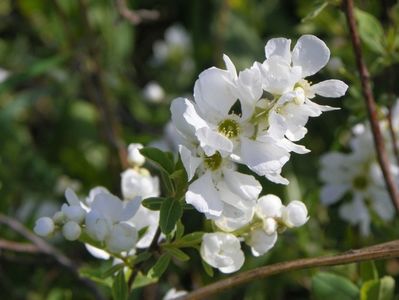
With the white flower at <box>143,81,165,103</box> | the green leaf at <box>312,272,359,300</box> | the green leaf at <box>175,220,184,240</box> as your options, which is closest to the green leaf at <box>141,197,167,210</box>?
the green leaf at <box>175,220,184,240</box>

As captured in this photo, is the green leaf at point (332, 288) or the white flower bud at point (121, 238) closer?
the white flower bud at point (121, 238)

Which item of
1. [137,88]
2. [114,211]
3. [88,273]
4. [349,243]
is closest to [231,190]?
[114,211]

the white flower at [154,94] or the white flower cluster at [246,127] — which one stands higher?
the white flower cluster at [246,127]

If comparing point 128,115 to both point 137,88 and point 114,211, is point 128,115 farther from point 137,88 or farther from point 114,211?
point 114,211

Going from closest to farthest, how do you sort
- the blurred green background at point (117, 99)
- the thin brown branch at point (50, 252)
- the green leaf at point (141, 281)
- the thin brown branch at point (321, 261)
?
1. the thin brown branch at point (321, 261)
2. the green leaf at point (141, 281)
3. the thin brown branch at point (50, 252)
4. the blurred green background at point (117, 99)

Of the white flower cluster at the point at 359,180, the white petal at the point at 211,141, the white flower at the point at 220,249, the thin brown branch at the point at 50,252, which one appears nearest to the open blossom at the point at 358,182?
the white flower cluster at the point at 359,180

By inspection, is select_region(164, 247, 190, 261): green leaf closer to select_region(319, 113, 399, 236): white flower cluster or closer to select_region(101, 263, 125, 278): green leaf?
select_region(101, 263, 125, 278): green leaf

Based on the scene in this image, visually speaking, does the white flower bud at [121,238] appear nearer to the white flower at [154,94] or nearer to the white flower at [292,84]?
the white flower at [292,84]
